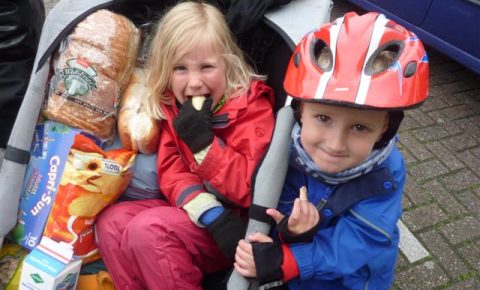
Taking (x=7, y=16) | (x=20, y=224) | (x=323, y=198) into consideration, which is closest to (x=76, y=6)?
(x=7, y=16)

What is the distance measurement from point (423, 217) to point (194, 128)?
1.62 metres

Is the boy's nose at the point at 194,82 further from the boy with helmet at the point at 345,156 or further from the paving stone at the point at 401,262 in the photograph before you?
the paving stone at the point at 401,262

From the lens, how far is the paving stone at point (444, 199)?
281 cm

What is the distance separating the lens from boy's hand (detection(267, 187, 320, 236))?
60.3 inches

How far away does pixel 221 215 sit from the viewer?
1744 millimetres

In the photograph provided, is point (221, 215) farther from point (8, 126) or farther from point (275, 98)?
point (8, 126)

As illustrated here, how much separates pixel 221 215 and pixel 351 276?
0.50m

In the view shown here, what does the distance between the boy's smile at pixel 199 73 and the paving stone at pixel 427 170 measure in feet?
5.34

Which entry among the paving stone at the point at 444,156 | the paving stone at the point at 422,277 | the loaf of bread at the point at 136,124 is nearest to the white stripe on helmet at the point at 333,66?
the loaf of bread at the point at 136,124

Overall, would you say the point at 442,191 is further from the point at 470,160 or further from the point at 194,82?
the point at 194,82

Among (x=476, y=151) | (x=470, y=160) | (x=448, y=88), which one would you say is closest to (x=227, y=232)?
(x=470, y=160)

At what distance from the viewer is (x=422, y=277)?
2469 millimetres

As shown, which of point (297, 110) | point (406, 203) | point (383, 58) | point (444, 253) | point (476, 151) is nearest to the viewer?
→ point (383, 58)

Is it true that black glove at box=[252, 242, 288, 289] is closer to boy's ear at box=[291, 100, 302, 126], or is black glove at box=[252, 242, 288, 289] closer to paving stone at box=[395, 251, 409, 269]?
boy's ear at box=[291, 100, 302, 126]
